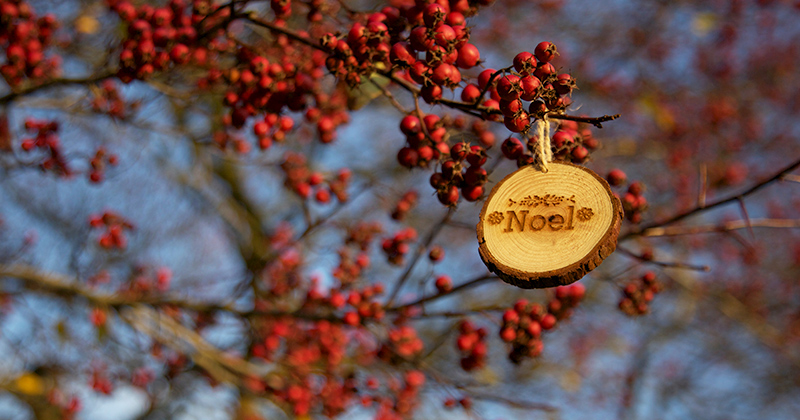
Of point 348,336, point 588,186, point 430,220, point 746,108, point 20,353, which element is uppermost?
point 746,108

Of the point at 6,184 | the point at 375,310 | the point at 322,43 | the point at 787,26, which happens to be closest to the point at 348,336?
the point at 375,310

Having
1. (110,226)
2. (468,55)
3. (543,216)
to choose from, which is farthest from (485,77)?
(110,226)

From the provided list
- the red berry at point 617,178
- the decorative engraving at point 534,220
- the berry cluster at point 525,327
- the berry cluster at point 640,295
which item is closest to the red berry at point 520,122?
Answer: the decorative engraving at point 534,220

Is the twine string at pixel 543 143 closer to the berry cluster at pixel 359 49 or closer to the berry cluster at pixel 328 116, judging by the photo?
the berry cluster at pixel 359 49

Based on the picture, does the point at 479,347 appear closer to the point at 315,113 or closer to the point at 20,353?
the point at 315,113

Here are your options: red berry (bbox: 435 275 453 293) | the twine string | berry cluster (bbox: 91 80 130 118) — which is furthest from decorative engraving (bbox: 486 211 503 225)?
berry cluster (bbox: 91 80 130 118)

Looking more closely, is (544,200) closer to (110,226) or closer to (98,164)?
(98,164)
